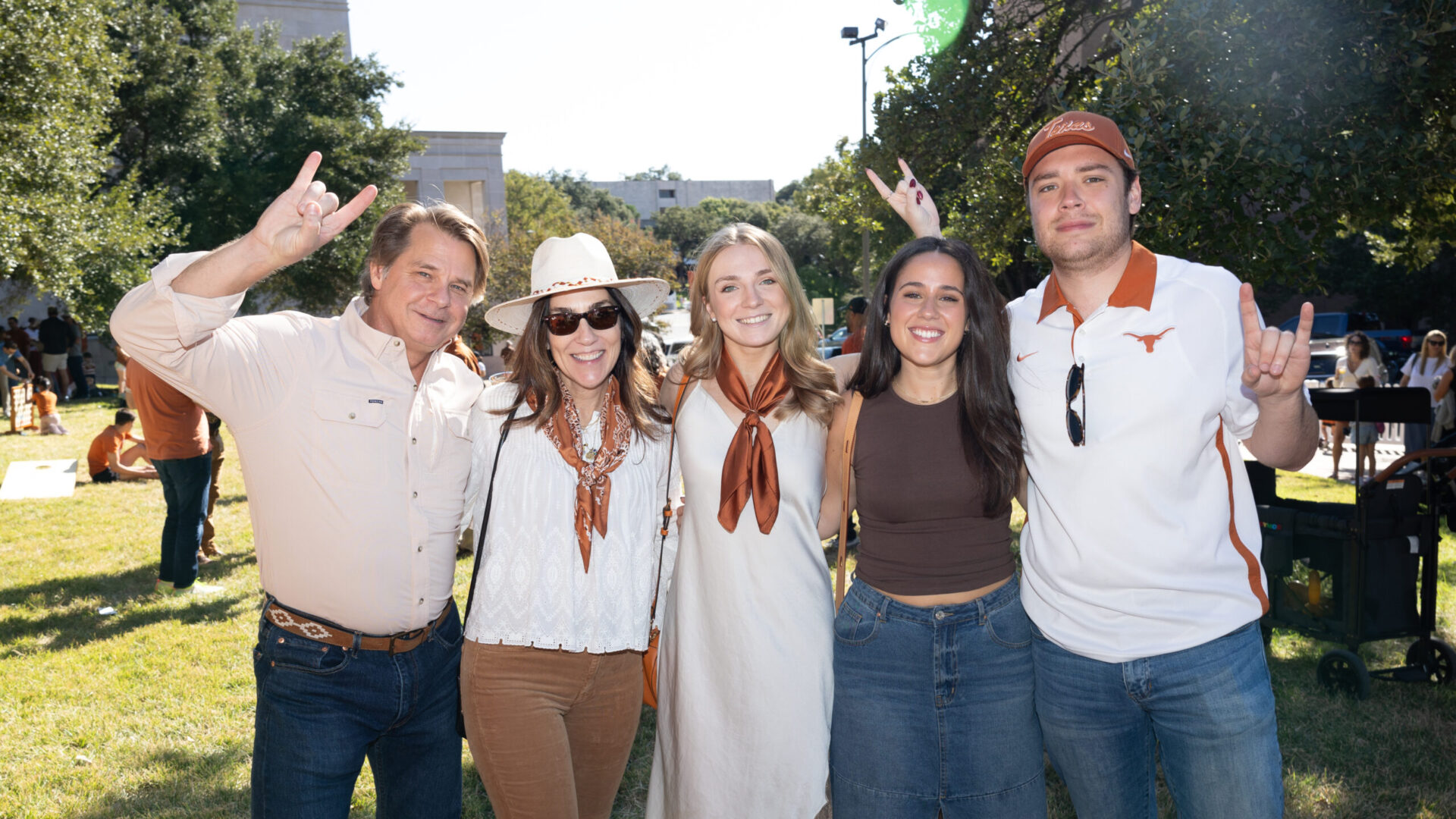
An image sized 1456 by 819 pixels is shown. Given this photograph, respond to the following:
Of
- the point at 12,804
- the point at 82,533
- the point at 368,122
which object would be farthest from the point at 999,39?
the point at 368,122

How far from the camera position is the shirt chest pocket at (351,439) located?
2.73 metres

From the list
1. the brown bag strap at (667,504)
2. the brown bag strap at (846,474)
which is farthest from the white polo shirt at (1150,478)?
the brown bag strap at (667,504)

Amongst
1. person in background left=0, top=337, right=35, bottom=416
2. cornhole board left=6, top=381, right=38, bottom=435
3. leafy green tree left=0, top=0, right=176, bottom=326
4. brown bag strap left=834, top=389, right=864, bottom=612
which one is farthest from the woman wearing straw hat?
person in background left=0, top=337, right=35, bottom=416

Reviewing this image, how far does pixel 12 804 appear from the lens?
4.54 meters

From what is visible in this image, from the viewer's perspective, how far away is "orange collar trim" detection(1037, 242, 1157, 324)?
8.81 feet

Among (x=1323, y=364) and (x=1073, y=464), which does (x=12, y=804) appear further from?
(x=1323, y=364)

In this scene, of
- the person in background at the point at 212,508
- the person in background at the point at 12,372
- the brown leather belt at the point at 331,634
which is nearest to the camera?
the brown leather belt at the point at 331,634

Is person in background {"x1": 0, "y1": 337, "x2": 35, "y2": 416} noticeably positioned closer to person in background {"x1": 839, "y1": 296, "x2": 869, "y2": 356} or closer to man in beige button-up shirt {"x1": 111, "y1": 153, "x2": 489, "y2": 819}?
person in background {"x1": 839, "y1": 296, "x2": 869, "y2": 356}

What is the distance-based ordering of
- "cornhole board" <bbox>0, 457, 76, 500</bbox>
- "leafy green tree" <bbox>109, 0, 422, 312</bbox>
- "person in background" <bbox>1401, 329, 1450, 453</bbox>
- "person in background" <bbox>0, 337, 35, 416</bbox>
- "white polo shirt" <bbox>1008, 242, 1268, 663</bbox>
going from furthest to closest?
"leafy green tree" <bbox>109, 0, 422, 312</bbox> < "person in background" <bbox>0, 337, 35, 416</bbox> < "cornhole board" <bbox>0, 457, 76, 500</bbox> < "person in background" <bbox>1401, 329, 1450, 453</bbox> < "white polo shirt" <bbox>1008, 242, 1268, 663</bbox>

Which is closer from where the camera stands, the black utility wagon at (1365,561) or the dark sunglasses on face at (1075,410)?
the dark sunglasses on face at (1075,410)

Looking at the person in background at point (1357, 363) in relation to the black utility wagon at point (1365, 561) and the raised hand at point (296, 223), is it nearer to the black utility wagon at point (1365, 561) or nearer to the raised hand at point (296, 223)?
the black utility wagon at point (1365, 561)

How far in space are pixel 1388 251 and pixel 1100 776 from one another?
36.0ft

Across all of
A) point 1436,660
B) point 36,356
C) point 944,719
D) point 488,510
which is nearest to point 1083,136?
point 944,719

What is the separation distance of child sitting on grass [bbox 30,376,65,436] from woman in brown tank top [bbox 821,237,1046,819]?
1986 cm
